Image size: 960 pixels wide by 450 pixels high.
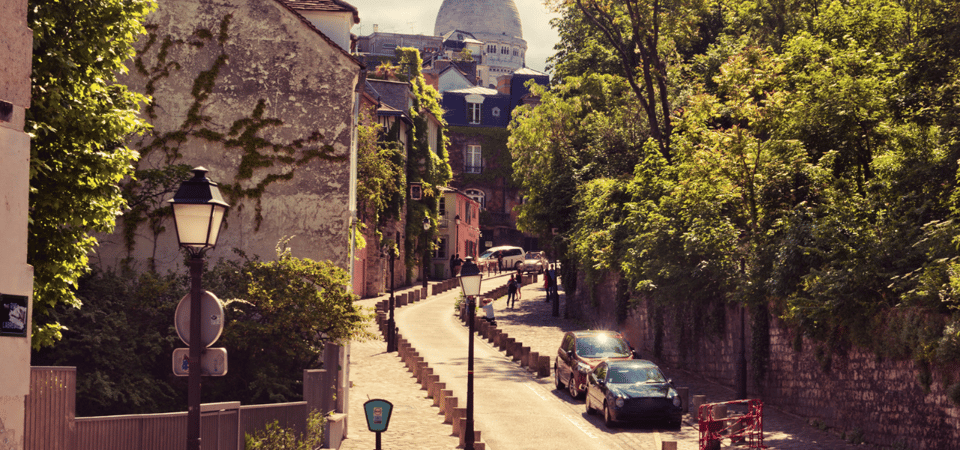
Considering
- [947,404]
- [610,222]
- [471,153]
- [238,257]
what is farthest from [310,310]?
[471,153]

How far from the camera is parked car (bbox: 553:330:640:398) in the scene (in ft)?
82.2

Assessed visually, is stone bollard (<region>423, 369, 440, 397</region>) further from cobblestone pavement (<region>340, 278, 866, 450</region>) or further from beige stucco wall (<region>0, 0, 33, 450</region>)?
beige stucco wall (<region>0, 0, 33, 450</region>)

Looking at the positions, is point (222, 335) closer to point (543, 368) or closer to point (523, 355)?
point (543, 368)

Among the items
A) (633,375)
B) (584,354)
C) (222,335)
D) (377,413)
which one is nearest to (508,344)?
(584,354)

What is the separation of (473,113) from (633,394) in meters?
73.6

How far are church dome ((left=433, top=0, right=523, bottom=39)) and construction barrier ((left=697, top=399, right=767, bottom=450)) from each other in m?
158

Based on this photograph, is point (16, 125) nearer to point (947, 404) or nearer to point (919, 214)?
point (947, 404)

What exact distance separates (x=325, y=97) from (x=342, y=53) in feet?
3.55

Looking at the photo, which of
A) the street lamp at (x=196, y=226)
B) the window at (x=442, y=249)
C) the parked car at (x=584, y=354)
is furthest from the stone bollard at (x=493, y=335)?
the window at (x=442, y=249)

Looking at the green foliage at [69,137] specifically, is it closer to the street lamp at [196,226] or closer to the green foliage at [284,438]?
the street lamp at [196,226]

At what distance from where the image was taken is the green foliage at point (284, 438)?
14.4 m

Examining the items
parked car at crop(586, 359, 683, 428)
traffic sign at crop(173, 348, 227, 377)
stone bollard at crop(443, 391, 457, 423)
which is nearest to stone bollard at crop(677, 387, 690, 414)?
parked car at crop(586, 359, 683, 428)

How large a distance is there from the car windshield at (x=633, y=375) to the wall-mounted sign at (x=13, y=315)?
623 inches

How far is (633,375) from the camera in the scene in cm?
2192
